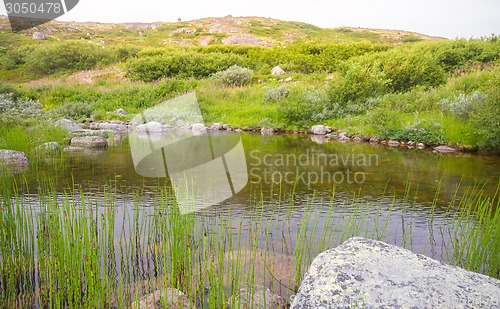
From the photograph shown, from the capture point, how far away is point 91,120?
2188cm

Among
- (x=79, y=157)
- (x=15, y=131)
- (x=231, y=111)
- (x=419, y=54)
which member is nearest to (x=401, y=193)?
(x=79, y=157)

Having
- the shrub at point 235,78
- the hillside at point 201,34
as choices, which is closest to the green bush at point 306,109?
the shrub at point 235,78

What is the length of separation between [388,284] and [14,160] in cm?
874

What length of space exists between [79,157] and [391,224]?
913cm

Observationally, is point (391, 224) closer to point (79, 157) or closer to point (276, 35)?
point (79, 157)

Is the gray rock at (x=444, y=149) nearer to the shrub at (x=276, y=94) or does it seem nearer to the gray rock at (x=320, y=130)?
the gray rock at (x=320, y=130)

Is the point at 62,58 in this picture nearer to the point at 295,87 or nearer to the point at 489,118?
the point at 295,87

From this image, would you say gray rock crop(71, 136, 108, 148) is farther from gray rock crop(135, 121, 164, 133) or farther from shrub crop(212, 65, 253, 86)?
shrub crop(212, 65, 253, 86)

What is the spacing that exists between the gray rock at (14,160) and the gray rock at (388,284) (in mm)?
→ 7738

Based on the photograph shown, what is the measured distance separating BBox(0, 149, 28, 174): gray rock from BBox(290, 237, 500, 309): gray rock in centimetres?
774

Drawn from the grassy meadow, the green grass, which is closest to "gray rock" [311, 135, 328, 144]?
the grassy meadow

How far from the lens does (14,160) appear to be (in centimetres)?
879

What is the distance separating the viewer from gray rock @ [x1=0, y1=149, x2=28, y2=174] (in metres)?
8.40

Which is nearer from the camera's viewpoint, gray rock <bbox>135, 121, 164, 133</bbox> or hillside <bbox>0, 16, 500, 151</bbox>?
A: hillside <bbox>0, 16, 500, 151</bbox>
